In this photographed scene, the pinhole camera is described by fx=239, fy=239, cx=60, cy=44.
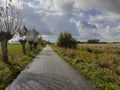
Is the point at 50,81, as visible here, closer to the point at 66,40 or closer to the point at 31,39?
the point at 66,40

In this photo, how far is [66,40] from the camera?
2611 inches

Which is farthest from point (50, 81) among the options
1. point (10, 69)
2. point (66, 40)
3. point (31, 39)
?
point (31, 39)

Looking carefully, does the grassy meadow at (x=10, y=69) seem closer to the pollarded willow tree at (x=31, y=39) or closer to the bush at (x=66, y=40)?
the bush at (x=66, y=40)

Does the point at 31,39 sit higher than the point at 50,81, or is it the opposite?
the point at 31,39

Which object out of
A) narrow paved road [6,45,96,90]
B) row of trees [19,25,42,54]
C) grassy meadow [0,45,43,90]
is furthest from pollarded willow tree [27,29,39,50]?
narrow paved road [6,45,96,90]

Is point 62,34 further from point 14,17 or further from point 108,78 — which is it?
point 108,78

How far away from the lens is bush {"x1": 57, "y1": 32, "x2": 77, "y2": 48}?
63.2 meters

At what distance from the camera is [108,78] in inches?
518

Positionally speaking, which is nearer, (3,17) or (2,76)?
(2,76)

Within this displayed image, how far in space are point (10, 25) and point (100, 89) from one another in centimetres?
1651

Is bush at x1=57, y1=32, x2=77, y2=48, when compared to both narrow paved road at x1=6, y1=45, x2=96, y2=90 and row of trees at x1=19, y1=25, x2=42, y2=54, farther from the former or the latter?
narrow paved road at x1=6, y1=45, x2=96, y2=90

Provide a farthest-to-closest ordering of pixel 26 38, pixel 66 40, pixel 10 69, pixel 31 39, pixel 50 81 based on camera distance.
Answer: pixel 31 39 < pixel 66 40 < pixel 26 38 < pixel 10 69 < pixel 50 81

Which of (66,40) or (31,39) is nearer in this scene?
(66,40)

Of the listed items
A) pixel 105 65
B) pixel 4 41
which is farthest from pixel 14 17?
pixel 105 65
